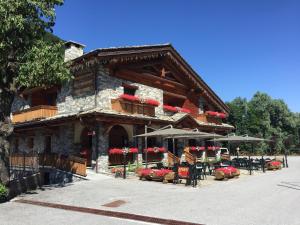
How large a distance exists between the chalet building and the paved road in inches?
195

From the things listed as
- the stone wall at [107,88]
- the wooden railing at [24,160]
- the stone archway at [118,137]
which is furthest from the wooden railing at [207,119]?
the wooden railing at [24,160]

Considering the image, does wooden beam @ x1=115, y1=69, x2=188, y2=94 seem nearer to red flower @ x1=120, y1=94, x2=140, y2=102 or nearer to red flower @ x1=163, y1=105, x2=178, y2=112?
red flower @ x1=163, y1=105, x2=178, y2=112

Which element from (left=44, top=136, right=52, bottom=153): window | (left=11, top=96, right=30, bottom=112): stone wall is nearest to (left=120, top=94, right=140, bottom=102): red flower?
(left=44, top=136, right=52, bottom=153): window

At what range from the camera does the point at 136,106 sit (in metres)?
21.0

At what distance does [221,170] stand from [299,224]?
8879mm

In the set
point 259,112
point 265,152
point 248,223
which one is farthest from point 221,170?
point 259,112

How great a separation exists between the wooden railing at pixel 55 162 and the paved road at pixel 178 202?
6.69ft

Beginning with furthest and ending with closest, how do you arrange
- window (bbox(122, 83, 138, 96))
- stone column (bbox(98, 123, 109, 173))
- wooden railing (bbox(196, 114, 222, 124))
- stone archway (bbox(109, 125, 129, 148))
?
wooden railing (bbox(196, 114, 222, 124)), window (bbox(122, 83, 138, 96)), stone archway (bbox(109, 125, 129, 148)), stone column (bbox(98, 123, 109, 173))

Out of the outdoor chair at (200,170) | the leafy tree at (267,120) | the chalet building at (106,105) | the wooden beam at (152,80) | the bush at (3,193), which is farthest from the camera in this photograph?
the leafy tree at (267,120)

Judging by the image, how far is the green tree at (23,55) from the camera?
11.8m

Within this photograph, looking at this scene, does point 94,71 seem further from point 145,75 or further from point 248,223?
point 248,223

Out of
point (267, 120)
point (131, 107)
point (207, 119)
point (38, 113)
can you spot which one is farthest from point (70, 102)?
point (267, 120)

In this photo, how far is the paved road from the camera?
8102 mm

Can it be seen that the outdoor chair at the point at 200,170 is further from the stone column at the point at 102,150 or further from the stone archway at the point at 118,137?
the stone archway at the point at 118,137
